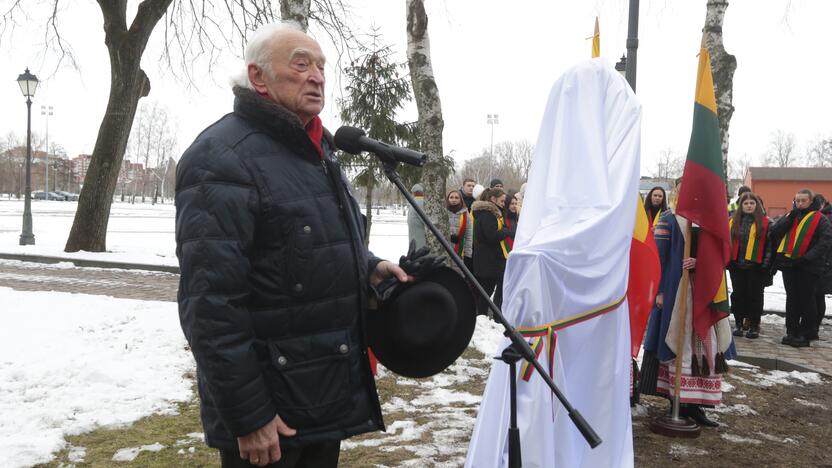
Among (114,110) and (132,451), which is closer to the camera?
(132,451)

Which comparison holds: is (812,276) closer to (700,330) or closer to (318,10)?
(700,330)

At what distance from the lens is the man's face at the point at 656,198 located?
23.2 ft

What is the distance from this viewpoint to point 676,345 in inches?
200

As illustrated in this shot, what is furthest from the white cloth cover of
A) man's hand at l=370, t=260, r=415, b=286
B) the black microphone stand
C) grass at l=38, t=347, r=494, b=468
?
grass at l=38, t=347, r=494, b=468

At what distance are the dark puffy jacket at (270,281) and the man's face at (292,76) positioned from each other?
0.08 meters

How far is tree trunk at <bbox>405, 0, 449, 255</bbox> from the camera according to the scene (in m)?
7.24

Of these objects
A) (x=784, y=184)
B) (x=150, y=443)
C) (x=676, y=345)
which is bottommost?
(x=150, y=443)

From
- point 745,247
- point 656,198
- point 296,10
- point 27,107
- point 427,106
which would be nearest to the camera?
point 296,10

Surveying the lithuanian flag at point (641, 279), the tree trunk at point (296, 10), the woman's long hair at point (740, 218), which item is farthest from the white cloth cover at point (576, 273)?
the woman's long hair at point (740, 218)

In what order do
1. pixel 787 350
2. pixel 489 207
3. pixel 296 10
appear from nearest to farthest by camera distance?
1. pixel 296 10
2. pixel 787 350
3. pixel 489 207

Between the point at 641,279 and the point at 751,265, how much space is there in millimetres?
5907

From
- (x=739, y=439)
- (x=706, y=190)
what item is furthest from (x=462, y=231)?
(x=739, y=439)

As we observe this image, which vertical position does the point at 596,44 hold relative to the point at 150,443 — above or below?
above

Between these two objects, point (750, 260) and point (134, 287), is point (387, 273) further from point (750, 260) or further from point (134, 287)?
point (134, 287)
